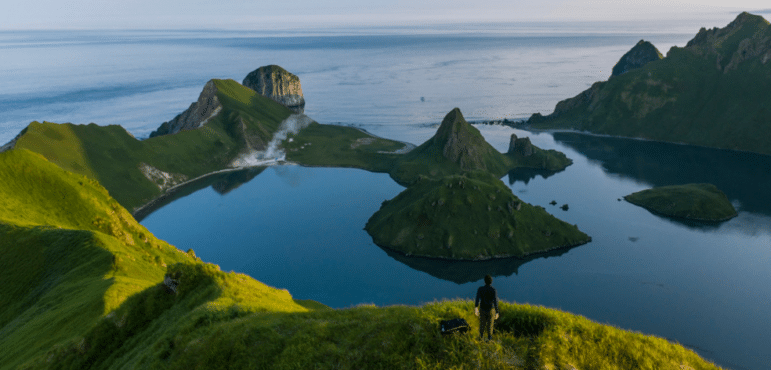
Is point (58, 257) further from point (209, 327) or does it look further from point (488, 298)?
point (488, 298)

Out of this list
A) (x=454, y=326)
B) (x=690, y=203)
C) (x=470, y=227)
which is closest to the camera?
(x=454, y=326)

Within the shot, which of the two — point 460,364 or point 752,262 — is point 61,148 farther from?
point 752,262

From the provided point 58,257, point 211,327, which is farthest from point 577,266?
point 58,257

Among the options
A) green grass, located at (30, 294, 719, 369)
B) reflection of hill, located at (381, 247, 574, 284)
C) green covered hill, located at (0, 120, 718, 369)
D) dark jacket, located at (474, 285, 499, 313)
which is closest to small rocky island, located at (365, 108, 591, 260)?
reflection of hill, located at (381, 247, 574, 284)

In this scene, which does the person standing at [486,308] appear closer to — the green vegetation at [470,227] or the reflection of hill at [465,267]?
the reflection of hill at [465,267]

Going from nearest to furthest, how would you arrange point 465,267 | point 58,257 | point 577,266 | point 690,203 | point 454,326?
point 454,326, point 58,257, point 465,267, point 577,266, point 690,203

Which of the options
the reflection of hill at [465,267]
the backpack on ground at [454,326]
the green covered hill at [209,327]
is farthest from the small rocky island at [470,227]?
the backpack on ground at [454,326]

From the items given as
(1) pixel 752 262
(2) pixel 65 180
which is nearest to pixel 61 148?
(2) pixel 65 180
